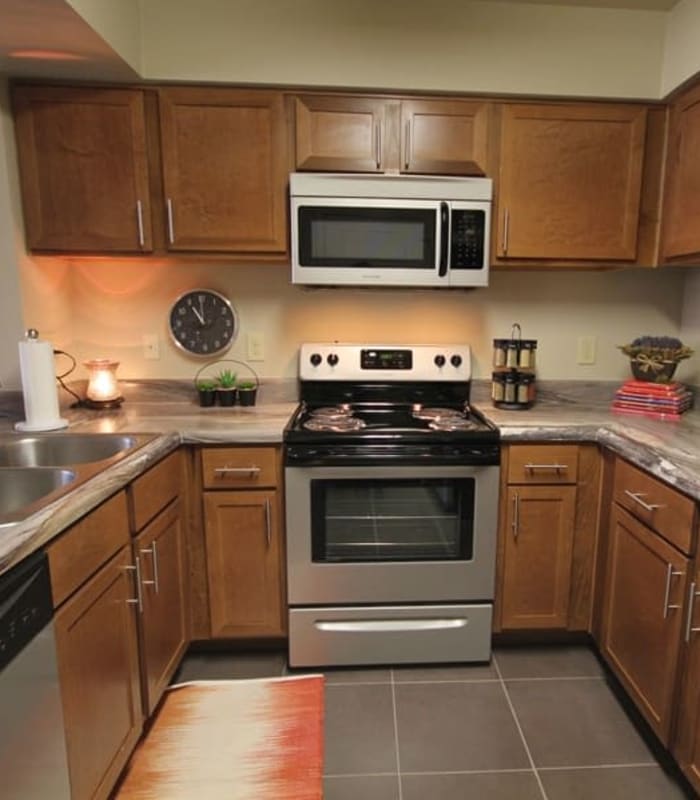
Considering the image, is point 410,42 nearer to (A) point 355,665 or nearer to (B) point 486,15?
(B) point 486,15

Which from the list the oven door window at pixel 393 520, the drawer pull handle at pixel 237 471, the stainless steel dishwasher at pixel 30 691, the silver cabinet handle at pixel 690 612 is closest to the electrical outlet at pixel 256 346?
the drawer pull handle at pixel 237 471

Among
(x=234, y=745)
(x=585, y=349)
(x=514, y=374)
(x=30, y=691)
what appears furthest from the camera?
(x=585, y=349)

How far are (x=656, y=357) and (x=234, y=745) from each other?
202 cm

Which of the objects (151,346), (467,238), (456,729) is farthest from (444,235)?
(456,729)

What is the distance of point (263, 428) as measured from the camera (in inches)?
73.8

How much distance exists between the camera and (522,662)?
199 centimetres

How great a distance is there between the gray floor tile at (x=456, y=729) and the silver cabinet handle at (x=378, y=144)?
6.17ft

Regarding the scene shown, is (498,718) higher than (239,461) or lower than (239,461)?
lower

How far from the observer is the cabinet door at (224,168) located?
75.0 inches

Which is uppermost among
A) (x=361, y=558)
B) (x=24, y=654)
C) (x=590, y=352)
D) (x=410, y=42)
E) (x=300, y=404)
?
(x=410, y=42)

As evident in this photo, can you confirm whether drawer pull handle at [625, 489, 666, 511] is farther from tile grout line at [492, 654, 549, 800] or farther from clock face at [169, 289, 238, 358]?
clock face at [169, 289, 238, 358]

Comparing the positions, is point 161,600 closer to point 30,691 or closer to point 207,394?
point 30,691

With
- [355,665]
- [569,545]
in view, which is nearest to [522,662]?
[569,545]

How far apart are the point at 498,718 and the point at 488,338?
146 centimetres
